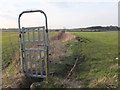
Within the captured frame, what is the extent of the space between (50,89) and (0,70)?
4.34m

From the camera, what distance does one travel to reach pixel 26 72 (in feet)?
24.5

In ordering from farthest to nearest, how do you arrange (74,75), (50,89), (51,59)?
(51,59), (74,75), (50,89)

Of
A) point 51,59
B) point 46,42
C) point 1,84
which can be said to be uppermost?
point 46,42

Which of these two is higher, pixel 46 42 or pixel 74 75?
pixel 46 42

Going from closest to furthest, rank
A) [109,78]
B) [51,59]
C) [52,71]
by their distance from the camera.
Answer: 1. [109,78]
2. [52,71]
3. [51,59]

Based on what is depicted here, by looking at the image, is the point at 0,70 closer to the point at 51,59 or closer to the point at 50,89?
the point at 51,59

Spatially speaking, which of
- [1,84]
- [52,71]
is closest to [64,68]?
[52,71]

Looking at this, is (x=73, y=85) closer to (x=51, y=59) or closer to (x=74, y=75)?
(x=74, y=75)

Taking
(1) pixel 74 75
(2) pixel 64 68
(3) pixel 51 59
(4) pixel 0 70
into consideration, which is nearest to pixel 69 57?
(3) pixel 51 59

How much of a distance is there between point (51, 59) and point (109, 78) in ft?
11.8

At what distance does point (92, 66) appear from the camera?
8258 mm

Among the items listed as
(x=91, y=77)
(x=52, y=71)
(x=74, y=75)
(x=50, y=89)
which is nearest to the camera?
(x=50, y=89)

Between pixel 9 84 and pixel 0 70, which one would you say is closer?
pixel 9 84

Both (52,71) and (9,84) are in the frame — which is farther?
(52,71)
